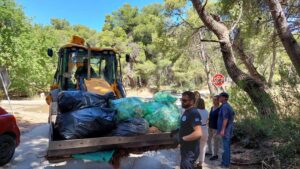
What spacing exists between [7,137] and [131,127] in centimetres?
353

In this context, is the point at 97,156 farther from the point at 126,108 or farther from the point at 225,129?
the point at 225,129

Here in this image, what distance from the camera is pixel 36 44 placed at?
29922mm

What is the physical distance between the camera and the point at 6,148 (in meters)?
6.96

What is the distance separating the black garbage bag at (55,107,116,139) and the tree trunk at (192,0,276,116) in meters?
4.09

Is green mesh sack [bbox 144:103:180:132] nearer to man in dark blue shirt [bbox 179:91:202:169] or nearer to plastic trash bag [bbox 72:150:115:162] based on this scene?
man in dark blue shirt [bbox 179:91:202:169]

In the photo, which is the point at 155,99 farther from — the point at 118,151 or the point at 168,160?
the point at 168,160

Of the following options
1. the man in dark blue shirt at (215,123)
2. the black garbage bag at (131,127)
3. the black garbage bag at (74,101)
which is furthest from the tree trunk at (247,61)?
the black garbage bag at (74,101)

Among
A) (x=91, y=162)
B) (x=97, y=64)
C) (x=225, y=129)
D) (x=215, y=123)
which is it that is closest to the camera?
(x=225, y=129)

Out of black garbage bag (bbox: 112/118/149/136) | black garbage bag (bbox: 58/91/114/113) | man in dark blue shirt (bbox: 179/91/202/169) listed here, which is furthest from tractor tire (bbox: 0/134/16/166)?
man in dark blue shirt (bbox: 179/91/202/169)

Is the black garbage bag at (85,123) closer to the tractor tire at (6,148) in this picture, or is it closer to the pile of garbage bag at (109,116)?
the pile of garbage bag at (109,116)

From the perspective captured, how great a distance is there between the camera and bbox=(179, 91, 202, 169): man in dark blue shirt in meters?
4.52

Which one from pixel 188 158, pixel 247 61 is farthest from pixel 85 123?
pixel 247 61

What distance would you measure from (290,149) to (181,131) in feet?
8.84

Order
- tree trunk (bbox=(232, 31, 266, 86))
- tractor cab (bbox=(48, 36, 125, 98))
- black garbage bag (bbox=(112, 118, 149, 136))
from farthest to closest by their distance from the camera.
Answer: tree trunk (bbox=(232, 31, 266, 86)) < tractor cab (bbox=(48, 36, 125, 98)) < black garbage bag (bbox=(112, 118, 149, 136))
